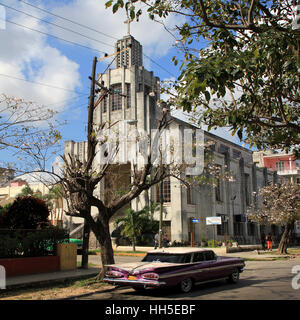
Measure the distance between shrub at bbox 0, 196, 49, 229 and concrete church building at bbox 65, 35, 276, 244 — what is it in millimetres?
14594

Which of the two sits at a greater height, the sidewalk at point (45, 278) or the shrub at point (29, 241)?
the shrub at point (29, 241)

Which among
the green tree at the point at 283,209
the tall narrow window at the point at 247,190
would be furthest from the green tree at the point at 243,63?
the tall narrow window at the point at 247,190

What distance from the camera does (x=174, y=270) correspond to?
10523 mm

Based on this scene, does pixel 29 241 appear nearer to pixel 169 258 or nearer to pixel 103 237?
pixel 103 237

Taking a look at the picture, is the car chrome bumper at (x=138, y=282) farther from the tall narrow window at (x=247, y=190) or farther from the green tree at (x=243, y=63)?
the tall narrow window at (x=247, y=190)

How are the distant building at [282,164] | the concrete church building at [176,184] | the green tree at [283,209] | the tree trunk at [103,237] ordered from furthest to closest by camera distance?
1. the distant building at [282,164]
2. the concrete church building at [176,184]
3. the green tree at [283,209]
4. the tree trunk at [103,237]

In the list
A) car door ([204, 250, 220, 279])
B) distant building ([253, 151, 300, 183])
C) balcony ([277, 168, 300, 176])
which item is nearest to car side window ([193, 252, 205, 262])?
car door ([204, 250, 220, 279])

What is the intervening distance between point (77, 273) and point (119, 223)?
20.0m

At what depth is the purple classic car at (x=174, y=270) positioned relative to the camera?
10188 millimetres

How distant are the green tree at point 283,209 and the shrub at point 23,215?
1924cm

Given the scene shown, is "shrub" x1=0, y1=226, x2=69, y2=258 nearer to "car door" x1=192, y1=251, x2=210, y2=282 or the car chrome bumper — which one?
the car chrome bumper

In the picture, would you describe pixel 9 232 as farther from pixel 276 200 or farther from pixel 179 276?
pixel 276 200

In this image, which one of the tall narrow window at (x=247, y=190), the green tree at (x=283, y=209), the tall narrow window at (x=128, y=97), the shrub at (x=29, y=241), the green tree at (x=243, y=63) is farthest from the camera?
the tall narrow window at (x=247, y=190)

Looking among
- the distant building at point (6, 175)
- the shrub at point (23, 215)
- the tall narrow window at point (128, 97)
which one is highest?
the tall narrow window at point (128, 97)
